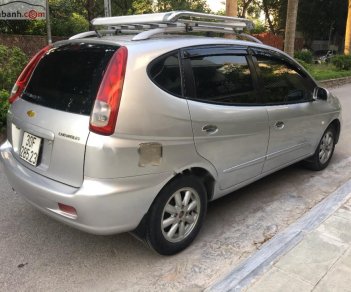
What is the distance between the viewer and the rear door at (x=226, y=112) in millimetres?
3223

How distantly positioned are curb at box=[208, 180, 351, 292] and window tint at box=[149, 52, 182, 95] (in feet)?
4.55

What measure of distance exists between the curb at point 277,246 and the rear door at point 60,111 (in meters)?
1.25

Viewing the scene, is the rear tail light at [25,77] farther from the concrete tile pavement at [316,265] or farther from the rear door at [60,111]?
the concrete tile pavement at [316,265]

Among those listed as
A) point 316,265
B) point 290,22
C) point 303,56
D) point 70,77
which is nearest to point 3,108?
point 70,77

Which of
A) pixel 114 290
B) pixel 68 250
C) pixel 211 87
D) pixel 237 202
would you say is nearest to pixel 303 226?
pixel 237 202

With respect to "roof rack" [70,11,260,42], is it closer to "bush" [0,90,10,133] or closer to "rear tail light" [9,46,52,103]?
"rear tail light" [9,46,52,103]

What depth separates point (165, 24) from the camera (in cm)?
352

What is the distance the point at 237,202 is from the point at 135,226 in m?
1.74

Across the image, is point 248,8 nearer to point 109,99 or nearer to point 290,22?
point 290,22

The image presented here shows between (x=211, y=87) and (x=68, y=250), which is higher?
(x=211, y=87)

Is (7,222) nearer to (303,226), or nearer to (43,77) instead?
(43,77)

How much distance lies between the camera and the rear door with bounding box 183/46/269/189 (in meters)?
3.22

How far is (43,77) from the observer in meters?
3.31

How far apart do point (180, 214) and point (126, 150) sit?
2.62 feet
